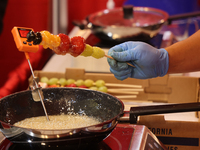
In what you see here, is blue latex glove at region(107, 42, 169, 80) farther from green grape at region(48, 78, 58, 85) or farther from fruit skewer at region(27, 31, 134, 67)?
green grape at region(48, 78, 58, 85)

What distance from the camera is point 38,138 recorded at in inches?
34.0

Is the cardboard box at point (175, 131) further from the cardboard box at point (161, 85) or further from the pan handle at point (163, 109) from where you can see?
the cardboard box at point (161, 85)

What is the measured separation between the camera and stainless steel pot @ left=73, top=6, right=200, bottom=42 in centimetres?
204

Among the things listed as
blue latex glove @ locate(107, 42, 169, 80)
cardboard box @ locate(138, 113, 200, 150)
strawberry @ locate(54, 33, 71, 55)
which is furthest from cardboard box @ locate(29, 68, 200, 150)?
strawberry @ locate(54, 33, 71, 55)

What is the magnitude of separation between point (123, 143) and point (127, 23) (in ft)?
4.98

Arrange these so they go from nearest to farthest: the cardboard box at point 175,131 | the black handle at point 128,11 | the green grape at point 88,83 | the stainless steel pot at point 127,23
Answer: the cardboard box at point 175,131
the green grape at point 88,83
the stainless steel pot at point 127,23
the black handle at point 128,11

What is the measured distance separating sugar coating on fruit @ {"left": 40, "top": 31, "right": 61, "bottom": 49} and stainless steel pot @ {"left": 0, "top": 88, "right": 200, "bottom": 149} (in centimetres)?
24

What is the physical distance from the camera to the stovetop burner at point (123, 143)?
943 mm

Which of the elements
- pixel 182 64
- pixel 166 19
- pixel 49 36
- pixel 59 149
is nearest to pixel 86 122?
pixel 59 149

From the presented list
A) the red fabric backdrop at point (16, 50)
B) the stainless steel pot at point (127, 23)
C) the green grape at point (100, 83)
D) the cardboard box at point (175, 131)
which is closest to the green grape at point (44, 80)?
the red fabric backdrop at point (16, 50)

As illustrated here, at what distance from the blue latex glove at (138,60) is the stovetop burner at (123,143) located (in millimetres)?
327

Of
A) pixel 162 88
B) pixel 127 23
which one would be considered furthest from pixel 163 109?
pixel 127 23

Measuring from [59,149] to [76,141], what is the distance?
0.07m

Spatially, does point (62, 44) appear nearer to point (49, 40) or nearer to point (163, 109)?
point (49, 40)
